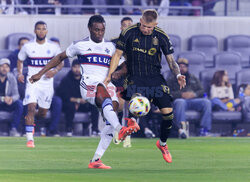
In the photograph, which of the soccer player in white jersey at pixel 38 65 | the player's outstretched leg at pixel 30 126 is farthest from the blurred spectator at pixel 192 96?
the player's outstretched leg at pixel 30 126

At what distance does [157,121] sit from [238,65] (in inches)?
156

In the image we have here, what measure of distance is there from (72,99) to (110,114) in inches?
378

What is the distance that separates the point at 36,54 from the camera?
49.5ft

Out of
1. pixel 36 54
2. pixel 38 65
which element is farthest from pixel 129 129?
pixel 36 54

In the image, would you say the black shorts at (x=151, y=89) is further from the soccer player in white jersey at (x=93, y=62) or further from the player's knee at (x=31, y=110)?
the player's knee at (x=31, y=110)

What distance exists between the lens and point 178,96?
61.5 feet

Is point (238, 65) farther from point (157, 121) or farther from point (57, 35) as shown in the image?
point (57, 35)

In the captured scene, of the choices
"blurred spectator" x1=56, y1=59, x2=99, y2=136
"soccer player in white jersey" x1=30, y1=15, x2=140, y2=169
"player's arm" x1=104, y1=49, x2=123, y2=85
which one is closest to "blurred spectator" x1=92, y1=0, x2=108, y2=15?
"blurred spectator" x1=56, y1=59, x2=99, y2=136

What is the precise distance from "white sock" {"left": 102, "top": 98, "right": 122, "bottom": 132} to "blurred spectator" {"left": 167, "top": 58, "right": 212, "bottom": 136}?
9402 mm

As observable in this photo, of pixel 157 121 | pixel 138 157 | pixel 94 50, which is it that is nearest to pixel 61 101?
pixel 157 121

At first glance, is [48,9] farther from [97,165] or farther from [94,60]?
[97,165]

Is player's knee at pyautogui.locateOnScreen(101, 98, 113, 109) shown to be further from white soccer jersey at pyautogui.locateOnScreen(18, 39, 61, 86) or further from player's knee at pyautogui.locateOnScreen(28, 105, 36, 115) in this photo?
white soccer jersey at pyautogui.locateOnScreen(18, 39, 61, 86)

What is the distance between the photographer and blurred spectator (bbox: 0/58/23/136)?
1825 centimetres

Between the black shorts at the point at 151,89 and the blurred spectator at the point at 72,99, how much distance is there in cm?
823
